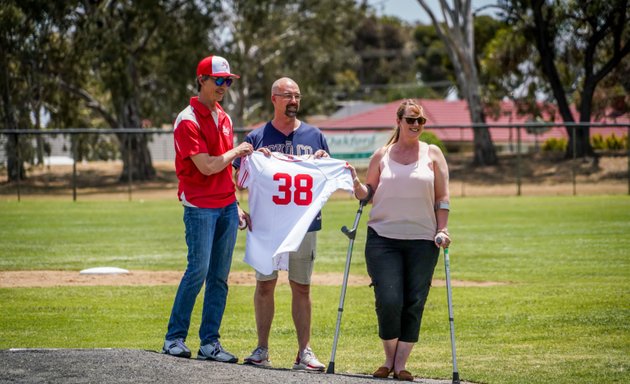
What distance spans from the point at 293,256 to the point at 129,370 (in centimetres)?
168

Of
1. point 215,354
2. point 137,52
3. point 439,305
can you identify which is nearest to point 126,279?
point 439,305

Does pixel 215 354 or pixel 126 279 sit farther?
pixel 126 279

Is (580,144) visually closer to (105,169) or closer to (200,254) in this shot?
(105,169)

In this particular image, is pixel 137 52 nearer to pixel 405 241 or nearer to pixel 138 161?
pixel 138 161

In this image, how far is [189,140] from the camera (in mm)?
8070

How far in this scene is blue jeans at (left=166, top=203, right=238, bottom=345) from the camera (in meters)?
8.16

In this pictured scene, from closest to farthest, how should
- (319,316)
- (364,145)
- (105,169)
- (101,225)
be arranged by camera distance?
1. (319,316)
2. (101,225)
3. (364,145)
4. (105,169)

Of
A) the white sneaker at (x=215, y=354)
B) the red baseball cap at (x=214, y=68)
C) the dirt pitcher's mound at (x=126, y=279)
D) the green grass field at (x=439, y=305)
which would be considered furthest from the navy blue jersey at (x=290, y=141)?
the dirt pitcher's mound at (x=126, y=279)

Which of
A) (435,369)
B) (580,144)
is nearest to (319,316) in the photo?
(435,369)

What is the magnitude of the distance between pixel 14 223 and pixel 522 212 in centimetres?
1394

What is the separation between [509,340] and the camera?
409 inches

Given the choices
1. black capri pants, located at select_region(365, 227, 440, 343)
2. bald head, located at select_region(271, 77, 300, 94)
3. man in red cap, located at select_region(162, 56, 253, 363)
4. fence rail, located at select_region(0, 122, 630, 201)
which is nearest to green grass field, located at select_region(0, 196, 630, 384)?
black capri pants, located at select_region(365, 227, 440, 343)

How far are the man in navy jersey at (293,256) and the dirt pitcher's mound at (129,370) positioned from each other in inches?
16.5

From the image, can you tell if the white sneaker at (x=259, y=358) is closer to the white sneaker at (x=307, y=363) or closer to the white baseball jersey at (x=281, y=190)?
the white sneaker at (x=307, y=363)
